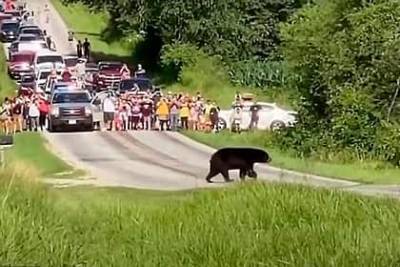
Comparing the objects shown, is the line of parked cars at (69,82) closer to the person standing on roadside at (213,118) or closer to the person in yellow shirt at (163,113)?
the person standing on roadside at (213,118)

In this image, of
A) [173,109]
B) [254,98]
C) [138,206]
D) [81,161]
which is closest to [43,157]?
[81,161]

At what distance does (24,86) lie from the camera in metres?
47.4

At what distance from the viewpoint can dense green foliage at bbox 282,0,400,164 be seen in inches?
1143

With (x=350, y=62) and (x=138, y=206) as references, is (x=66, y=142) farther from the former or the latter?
(x=138, y=206)

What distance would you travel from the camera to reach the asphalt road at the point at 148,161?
2197cm

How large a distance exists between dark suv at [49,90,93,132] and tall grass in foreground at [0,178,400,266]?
20255 mm

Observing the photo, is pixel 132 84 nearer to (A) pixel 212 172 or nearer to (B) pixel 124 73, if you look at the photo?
(B) pixel 124 73

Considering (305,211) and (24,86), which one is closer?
(305,211)

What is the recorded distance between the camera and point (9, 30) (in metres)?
63.2

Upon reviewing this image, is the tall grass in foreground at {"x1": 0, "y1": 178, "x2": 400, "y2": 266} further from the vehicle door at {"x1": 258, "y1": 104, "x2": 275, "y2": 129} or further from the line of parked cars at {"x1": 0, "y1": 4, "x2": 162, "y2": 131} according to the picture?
the vehicle door at {"x1": 258, "y1": 104, "x2": 275, "y2": 129}

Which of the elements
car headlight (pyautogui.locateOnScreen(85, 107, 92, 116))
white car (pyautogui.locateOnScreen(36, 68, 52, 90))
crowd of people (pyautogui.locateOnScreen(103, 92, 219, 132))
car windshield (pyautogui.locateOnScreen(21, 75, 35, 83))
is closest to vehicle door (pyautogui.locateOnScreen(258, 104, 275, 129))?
→ crowd of people (pyautogui.locateOnScreen(103, 92, 219, 132))

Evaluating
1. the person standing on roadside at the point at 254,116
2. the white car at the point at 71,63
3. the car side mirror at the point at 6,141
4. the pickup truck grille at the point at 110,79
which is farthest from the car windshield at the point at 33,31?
the car side mirror at the point at 6,141

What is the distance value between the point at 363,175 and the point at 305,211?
10638 mm

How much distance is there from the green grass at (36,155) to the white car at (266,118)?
6.83 metres
